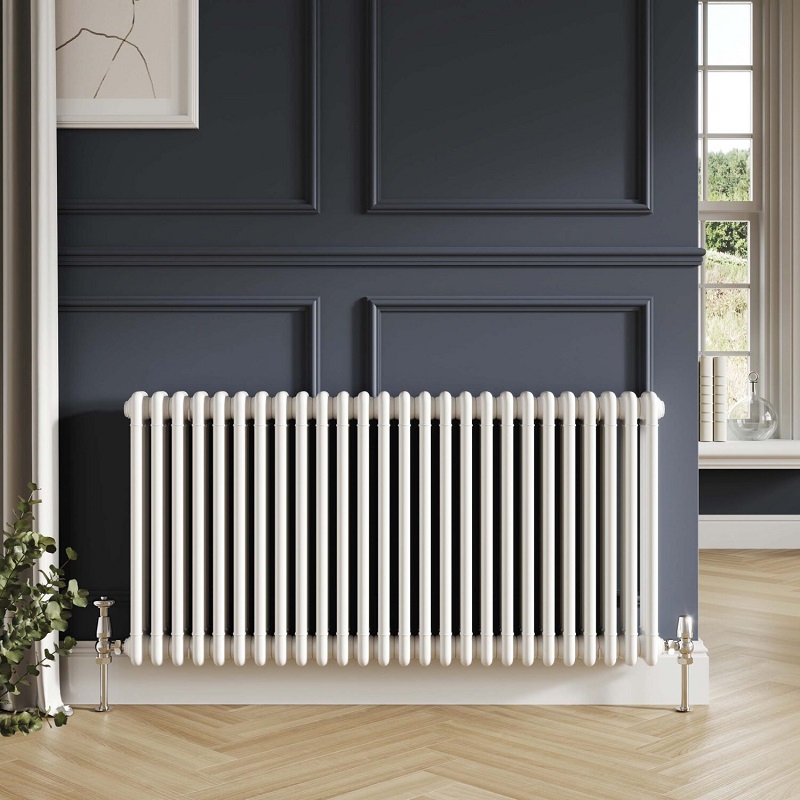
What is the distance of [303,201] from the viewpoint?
7.11ft

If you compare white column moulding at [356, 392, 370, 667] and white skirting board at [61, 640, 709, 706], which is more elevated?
white column moulding at [356, 392, 370, 667]

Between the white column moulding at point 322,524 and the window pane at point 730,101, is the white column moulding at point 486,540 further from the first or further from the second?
the window pane at point 730,101

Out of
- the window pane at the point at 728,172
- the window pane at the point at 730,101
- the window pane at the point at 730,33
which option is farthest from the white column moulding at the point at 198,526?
the window pane at the point at 730,33


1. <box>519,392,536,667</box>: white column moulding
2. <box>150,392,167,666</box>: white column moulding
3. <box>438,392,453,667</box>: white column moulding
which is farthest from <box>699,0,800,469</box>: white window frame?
<box>150,392,167,666</box>: white column moulding

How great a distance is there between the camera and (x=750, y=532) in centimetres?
414

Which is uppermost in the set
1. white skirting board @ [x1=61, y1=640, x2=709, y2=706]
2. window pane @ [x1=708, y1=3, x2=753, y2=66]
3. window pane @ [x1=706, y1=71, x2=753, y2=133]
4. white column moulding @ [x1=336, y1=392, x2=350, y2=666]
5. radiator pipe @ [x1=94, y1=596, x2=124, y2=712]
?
window pane @ [x1=708, y1=3, x2=753, y2=66]

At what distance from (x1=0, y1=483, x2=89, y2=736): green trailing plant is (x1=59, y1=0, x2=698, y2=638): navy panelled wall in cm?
19

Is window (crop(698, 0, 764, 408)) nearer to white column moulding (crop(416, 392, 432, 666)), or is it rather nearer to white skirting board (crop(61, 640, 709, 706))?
white skirting board (crop(61, 640, 709, 706))

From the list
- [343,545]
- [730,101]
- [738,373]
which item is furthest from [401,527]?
[730,101]

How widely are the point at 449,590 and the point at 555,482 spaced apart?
368 millimetres

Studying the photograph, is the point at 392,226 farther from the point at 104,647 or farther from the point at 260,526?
the point at 104,647

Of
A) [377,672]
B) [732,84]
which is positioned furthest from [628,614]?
[732,84]

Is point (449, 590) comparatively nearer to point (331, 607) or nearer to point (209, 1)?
point (331, 607)

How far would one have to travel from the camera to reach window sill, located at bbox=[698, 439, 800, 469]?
403 cm
